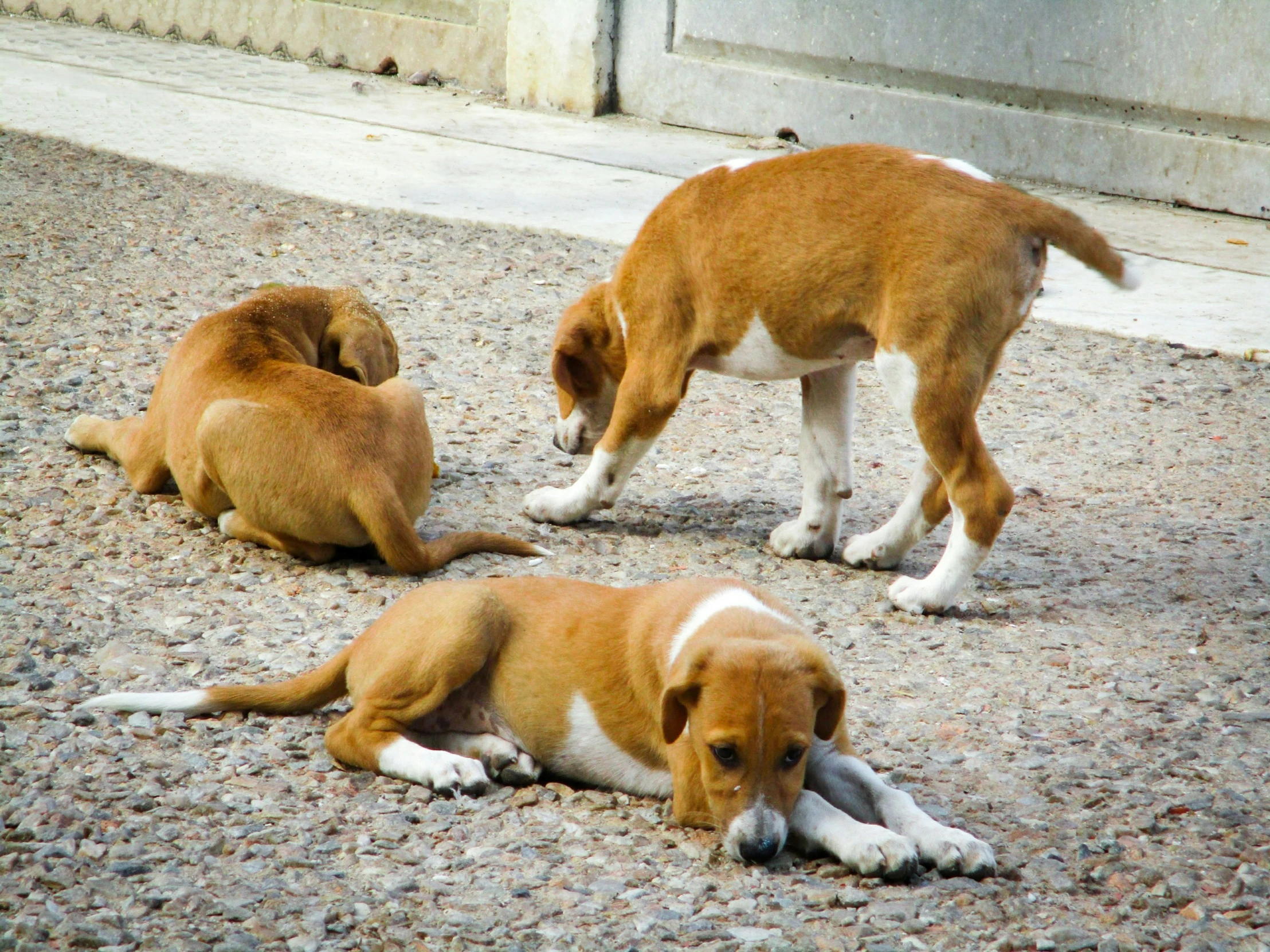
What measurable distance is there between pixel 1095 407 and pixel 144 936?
5.66 m

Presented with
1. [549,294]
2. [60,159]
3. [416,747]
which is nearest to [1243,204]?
[549,294]

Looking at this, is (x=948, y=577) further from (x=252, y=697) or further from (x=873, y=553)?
(x=252, y=697)

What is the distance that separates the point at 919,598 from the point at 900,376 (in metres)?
0.81

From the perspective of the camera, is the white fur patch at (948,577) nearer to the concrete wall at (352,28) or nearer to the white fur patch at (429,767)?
the white fur patch at (429,767)

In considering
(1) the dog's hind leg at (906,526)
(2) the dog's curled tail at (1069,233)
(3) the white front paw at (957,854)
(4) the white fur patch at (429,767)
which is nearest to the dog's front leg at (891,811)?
(3) the white front paw at (957,854)

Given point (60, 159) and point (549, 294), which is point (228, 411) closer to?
point (549, 294)

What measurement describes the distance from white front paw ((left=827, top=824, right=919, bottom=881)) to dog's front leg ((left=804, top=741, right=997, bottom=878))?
0.07 metres

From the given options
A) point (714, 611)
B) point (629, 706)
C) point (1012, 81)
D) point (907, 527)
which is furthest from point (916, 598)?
point (1012, 81)

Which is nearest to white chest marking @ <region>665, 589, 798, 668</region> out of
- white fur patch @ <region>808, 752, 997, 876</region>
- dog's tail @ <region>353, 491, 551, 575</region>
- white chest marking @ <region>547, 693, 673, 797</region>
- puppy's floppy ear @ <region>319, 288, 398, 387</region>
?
white chest marking @ <region>547, 693, 673, 797</region>

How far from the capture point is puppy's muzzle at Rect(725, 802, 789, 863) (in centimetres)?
312

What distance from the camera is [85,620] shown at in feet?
14.6

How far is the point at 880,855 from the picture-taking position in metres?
3.13

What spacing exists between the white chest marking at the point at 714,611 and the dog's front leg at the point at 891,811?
387mm

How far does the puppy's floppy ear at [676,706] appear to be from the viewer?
3.19 meters
